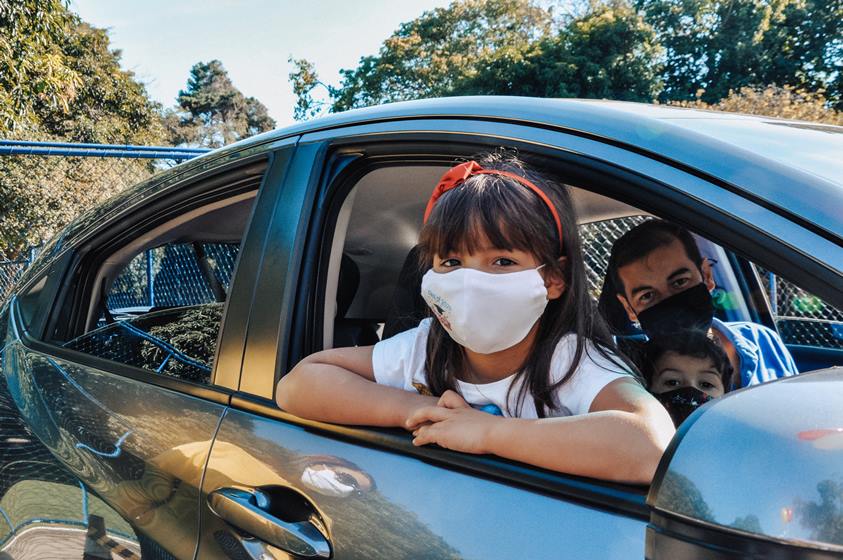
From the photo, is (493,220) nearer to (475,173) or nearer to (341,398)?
(475,173)

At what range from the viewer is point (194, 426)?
148 centimetres

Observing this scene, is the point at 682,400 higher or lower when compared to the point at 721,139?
lower

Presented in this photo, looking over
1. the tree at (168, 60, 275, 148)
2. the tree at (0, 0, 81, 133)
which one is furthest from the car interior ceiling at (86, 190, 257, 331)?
the tree at (168, 60, 275, 148)

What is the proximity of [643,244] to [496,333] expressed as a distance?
2.48 ft

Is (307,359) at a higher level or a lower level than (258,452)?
higher

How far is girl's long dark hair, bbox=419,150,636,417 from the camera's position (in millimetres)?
1316

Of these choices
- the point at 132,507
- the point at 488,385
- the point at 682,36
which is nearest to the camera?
the point at 488,385

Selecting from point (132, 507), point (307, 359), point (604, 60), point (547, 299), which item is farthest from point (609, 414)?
point (604, 60)

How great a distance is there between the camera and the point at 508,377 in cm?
140

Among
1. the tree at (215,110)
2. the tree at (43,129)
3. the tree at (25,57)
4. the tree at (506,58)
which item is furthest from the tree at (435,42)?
the tree at (25,57)

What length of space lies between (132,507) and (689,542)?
121 cm

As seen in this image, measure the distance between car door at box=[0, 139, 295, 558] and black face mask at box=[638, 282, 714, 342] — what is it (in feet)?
3.13

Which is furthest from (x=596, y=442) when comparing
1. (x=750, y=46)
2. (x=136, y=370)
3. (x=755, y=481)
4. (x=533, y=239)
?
(x=750, y=46)

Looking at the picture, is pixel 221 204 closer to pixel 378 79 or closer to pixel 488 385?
pixel 488 385
